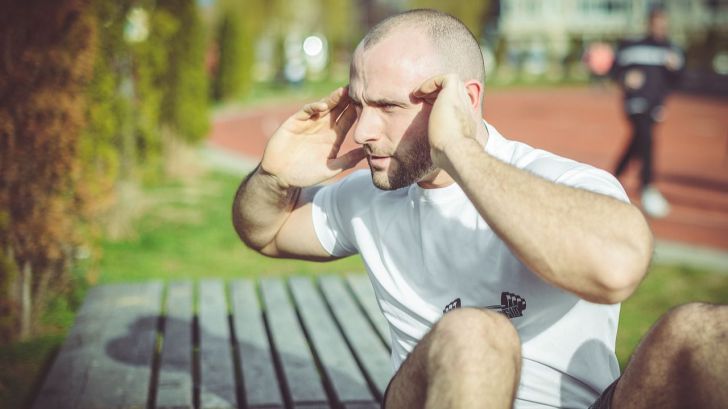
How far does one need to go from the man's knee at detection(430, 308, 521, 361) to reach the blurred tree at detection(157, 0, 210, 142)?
8.80 meters

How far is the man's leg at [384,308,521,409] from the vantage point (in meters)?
1.71

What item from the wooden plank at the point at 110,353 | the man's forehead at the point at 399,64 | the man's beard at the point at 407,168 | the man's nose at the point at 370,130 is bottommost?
the wooden plank at the point at 110,353

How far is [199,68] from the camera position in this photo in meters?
11.2

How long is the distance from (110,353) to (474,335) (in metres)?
2.22

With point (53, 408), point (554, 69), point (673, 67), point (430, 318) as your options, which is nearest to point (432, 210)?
point (430, 318)

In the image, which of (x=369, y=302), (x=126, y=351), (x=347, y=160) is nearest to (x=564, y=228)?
(x=347, y=160)

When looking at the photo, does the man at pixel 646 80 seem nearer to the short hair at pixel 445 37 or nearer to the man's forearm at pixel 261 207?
the man's forearm at pixel 261 207

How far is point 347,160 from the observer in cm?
268

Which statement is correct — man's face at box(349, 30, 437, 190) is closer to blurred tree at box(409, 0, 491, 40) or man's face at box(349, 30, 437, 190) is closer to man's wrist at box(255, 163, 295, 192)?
man's wrist at box(255, 163, 295, 192)

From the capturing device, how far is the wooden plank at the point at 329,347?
10.2ft

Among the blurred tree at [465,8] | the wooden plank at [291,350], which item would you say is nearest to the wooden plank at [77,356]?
the wooden plank at [291,350]

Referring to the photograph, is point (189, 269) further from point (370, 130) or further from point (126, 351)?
point (370, 130)

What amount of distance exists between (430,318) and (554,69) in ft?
181

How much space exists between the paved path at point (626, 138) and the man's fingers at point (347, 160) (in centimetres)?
Result: 561
